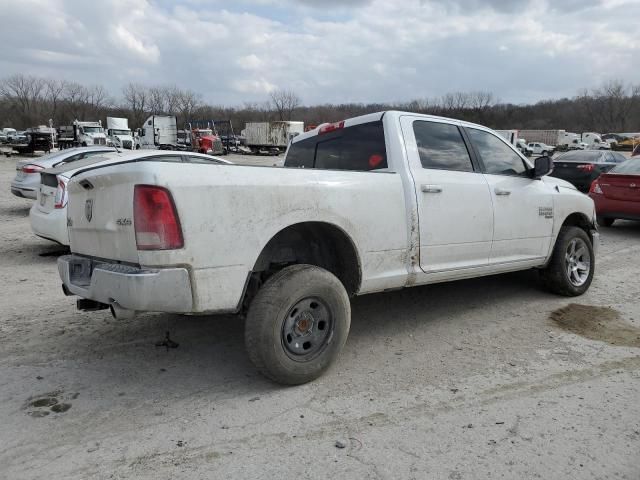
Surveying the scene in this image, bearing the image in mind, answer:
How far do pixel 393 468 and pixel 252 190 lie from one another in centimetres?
179

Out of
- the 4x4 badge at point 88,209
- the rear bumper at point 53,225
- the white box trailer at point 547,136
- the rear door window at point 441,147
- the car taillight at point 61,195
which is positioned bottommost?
the rear bumper at point 53,225

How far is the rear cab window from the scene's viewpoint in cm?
431

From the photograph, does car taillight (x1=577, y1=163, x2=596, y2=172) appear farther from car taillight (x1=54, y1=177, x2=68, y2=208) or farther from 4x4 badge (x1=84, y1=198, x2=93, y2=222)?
4x4 badge (x1=84, y1=198, x2=93, y2=222)

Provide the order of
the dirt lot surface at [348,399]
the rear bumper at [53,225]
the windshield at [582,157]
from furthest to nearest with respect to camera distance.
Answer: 1. the windshield at [582,157]
2. the rear bumper at [53,225]
3. the dirt lot surface at [348,399]

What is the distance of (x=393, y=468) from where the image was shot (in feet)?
8.49

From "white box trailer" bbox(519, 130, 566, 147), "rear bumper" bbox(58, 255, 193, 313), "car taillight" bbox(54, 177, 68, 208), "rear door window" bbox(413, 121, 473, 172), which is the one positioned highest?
"white box trailer" bbox(519, 130, 566, 147)

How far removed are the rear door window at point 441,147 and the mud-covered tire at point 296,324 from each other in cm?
153

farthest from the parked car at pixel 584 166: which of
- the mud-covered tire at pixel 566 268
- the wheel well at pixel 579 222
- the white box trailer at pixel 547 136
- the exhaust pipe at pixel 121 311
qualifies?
the white box trailer at pixel 547 136

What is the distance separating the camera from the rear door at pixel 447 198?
13.5 feet

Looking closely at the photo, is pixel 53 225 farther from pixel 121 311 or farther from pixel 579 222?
pixel 579 222

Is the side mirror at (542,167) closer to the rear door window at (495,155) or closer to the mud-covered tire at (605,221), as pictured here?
the rear door window at (495,155)

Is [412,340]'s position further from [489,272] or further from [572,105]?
[572,105]

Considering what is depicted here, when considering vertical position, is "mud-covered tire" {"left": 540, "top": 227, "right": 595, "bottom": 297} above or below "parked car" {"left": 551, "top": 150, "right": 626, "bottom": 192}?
below

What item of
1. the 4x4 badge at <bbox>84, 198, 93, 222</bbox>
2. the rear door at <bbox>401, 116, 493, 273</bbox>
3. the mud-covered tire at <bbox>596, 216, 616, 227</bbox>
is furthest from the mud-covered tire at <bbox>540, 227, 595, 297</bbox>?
the mud-covered tire at <bbox>596, 216, 616, 227</bbox>
